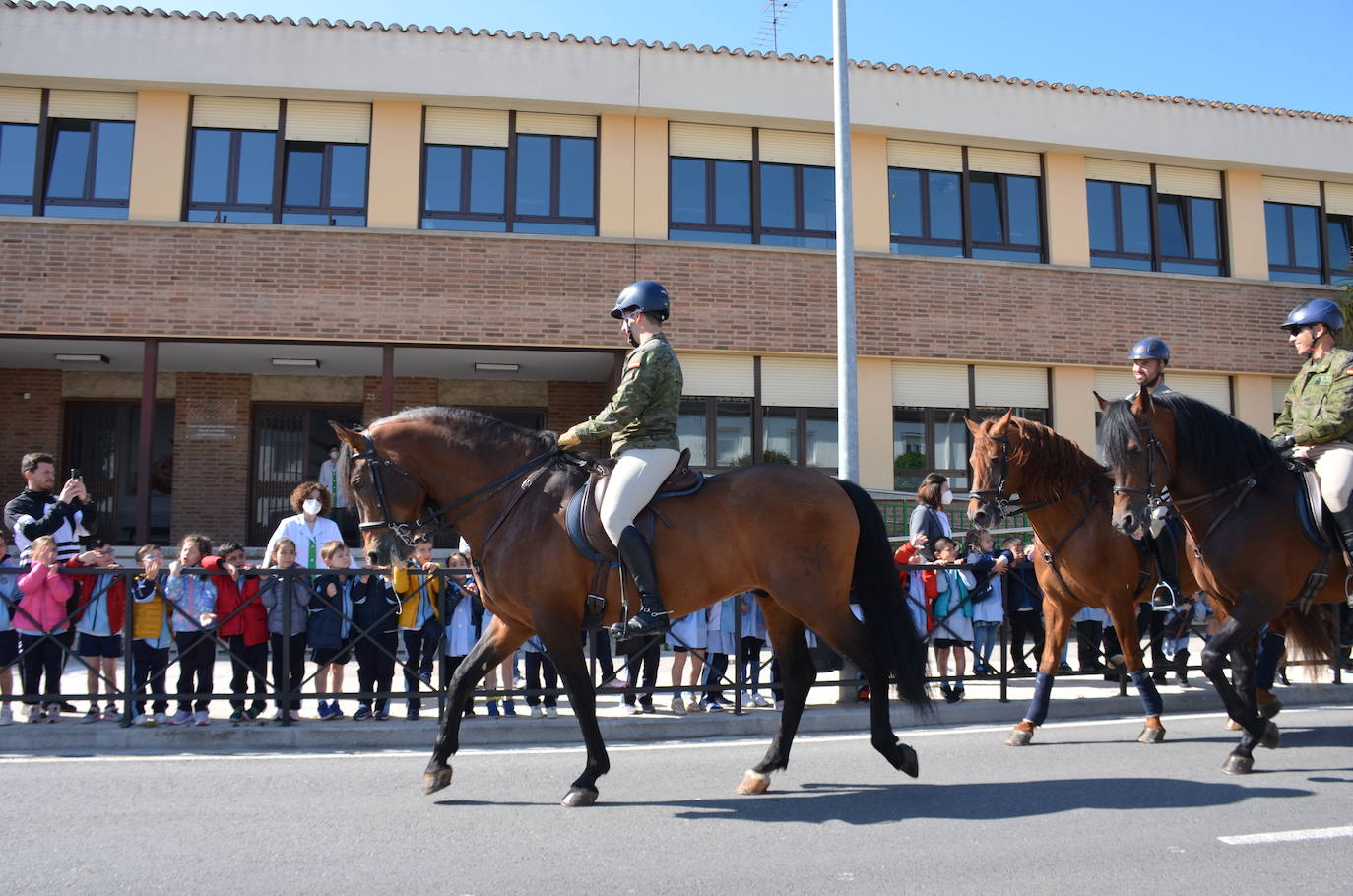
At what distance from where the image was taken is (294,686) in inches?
338

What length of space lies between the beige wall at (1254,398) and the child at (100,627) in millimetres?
18145

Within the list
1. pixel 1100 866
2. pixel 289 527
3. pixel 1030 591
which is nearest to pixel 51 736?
pixel 289 527

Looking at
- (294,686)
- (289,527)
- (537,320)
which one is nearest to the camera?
(294,686)

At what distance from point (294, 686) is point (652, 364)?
4.90 m

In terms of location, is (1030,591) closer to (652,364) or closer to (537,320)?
(652,364)

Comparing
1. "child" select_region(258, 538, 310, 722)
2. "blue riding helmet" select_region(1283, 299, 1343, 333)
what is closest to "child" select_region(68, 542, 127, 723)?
"child" select_region(258, 538, 310, 722)

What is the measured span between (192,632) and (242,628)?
0.39 metres

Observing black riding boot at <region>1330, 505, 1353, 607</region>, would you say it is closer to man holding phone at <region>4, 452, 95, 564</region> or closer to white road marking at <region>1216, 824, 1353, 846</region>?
white road marking at <region>1216, 824, 1353, 846</region>

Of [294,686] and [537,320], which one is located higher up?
[537,320]

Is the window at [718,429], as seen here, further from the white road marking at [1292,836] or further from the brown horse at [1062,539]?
the white road marking at [1292,836]

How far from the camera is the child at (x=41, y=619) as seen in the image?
800 cm

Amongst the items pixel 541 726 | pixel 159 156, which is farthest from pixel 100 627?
pixel 159 156

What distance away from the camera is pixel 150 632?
815cm

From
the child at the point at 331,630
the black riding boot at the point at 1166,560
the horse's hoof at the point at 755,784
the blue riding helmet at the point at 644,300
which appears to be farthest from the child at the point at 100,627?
the black riding boot at the point at 1166,560
